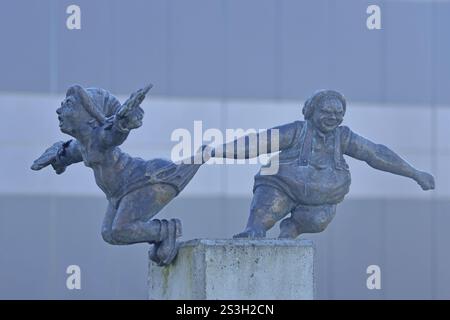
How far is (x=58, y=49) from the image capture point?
41.1 ft

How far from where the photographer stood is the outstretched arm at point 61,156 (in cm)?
834

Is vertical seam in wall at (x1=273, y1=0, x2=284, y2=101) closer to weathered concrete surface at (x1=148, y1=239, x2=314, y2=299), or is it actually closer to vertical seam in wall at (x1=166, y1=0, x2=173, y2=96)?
vertical seam in wall at (x1=166, y1=0, x2=173, y2=96)

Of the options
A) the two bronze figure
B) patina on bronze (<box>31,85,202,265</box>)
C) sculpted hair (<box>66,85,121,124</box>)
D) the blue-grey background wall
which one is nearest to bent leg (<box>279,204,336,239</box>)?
the two bronze figure

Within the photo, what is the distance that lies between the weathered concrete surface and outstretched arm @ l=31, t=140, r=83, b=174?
91 centimetres

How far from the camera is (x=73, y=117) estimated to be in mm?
8023

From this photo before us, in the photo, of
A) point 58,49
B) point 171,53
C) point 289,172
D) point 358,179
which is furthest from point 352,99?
point 289,172

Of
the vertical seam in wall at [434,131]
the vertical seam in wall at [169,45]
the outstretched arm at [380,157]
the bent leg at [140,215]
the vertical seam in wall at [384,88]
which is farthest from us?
the vertical seam in wall at [434,131]

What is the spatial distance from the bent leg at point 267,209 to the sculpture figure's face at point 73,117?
107 centimetres

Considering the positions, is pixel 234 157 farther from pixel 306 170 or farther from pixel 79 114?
pixel 79 114

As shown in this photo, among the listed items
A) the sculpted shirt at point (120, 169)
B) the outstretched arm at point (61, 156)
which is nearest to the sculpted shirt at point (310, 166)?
the sculpted shirt at point (120, 169)

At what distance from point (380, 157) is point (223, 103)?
14.5 ft

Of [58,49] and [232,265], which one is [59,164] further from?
[58,49]

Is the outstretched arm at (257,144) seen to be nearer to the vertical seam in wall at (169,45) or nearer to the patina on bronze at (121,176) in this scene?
the patina on bronze at (121,176)

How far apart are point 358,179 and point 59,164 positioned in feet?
16.2
